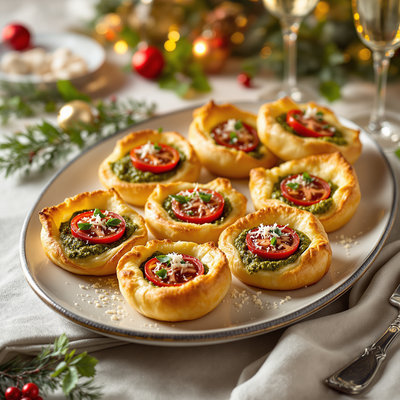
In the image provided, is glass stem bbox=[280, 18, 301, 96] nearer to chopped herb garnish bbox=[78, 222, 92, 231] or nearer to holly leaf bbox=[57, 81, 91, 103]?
holly leaf bbox=[57, 81, 91, 103]

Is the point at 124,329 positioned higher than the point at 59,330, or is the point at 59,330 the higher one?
the point at 124,329

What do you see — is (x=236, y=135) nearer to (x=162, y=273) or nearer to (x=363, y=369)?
(x=162, y=273)

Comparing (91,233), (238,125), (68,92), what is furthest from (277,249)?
(68,92)

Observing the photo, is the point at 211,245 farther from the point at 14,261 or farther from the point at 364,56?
the point at 364,56

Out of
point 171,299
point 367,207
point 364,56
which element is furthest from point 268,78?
point 171,299

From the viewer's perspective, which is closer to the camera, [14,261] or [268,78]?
[14,261]

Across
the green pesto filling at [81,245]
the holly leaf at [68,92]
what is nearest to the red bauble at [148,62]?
the holly leaf at [68,92]
